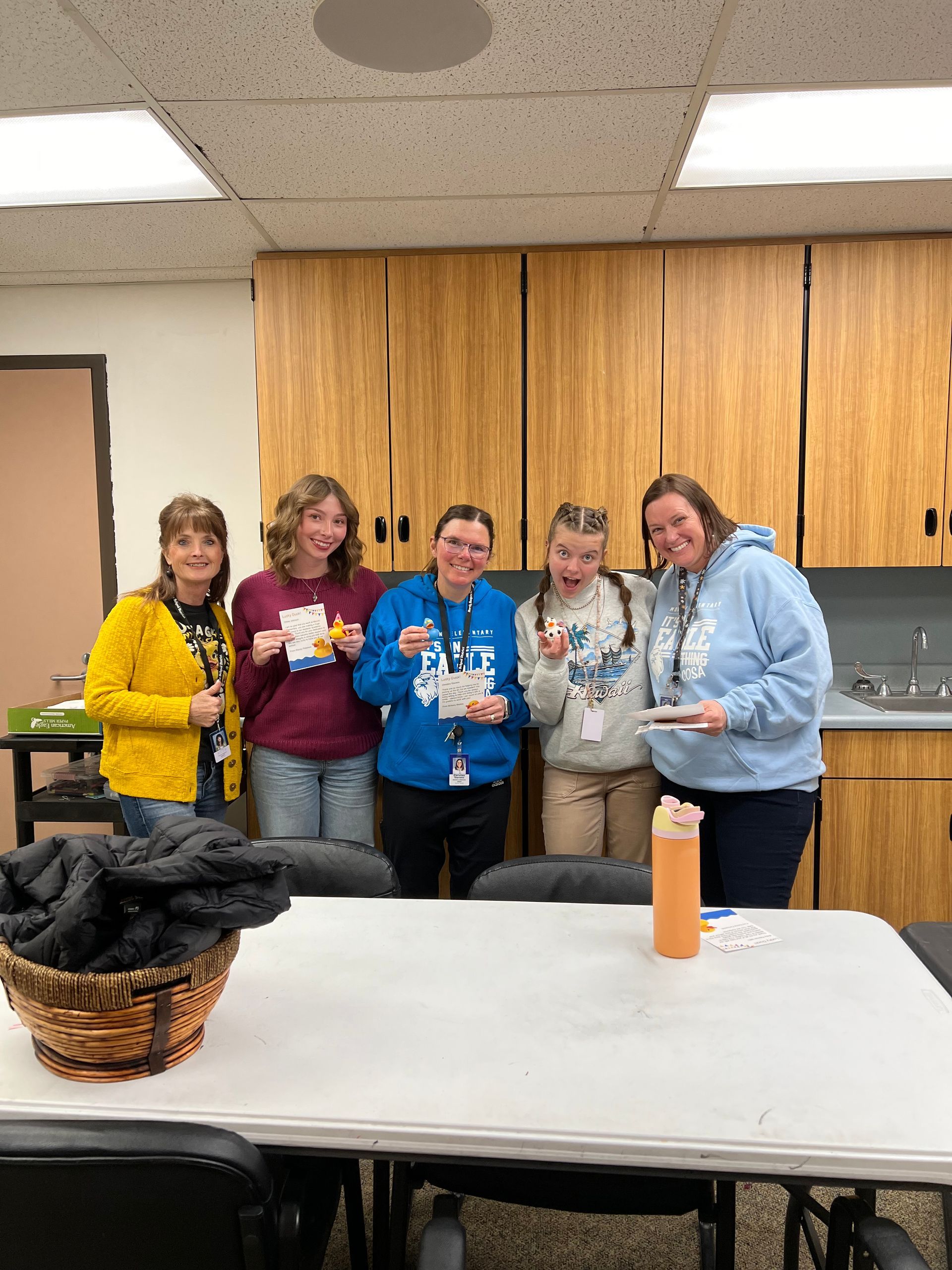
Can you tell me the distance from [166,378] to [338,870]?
2.75 meters

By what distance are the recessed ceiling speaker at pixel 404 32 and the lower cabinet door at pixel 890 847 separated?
102 inches

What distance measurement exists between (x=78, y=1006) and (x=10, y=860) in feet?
0.87

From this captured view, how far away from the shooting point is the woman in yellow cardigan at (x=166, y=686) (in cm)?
237

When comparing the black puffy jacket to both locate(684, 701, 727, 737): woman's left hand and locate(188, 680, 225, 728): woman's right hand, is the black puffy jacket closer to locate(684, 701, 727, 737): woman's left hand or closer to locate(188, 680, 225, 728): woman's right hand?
locate(188, 680, 225, 728): woman's right hand

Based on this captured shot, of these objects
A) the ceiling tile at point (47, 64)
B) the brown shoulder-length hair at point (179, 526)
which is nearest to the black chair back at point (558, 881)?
the brown shoulder-length hair at point (179, 526)

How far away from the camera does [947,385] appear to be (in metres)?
3.31

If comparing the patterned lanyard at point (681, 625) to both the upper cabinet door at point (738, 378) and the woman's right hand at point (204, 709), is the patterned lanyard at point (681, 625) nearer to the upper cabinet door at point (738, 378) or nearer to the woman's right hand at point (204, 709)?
the upper cabinet door at point (738, 378)

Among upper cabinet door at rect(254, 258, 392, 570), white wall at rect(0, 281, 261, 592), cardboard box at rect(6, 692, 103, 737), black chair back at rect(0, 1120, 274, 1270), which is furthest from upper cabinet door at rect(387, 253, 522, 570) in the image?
black chair back at rect(0, 1120, 274, 1270)

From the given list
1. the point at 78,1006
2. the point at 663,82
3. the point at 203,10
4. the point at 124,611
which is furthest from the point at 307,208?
the point at 78,1006

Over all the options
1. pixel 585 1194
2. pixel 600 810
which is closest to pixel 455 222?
pixel 600 810

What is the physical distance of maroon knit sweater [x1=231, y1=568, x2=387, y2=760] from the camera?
8.49 ft

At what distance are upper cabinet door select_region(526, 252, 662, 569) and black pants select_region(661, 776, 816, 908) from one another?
141 centimetres

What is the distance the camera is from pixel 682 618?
2432mm

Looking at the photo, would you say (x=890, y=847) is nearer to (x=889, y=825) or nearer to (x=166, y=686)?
(x=889, y=825)
